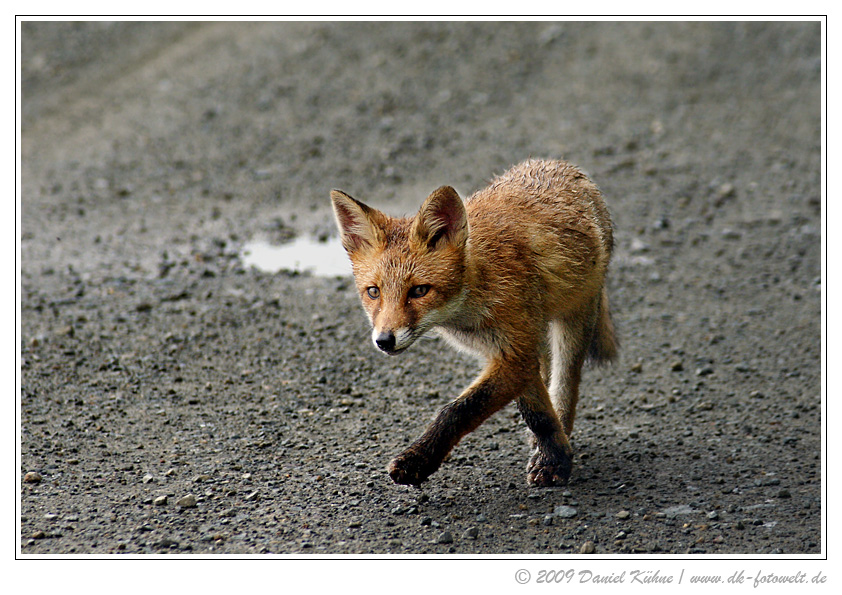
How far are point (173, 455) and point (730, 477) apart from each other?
11.5 feet

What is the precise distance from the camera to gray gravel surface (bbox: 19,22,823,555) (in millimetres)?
4969

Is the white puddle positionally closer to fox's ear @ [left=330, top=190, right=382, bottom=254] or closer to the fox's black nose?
fox's ear @ [left=330, top=190, right=382, bottom=254]

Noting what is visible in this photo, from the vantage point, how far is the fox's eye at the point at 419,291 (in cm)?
454

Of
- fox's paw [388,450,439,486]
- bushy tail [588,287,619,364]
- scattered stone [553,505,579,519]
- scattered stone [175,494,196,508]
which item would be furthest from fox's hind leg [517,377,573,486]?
scattered stone [175,494,196,508]

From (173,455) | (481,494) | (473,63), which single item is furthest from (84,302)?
(473,63)

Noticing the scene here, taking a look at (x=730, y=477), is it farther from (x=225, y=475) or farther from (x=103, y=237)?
(x=103, y=237)

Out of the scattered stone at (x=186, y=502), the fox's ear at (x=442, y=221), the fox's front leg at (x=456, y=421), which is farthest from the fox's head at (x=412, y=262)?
the scattered stone at (x=186, y=502)

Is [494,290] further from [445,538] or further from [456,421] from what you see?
[445,538]

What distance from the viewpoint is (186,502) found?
16.2ft

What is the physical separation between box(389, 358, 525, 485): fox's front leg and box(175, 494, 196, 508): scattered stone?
1.19m

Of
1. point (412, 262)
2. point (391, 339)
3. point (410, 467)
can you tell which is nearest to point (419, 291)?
point (412, 262)

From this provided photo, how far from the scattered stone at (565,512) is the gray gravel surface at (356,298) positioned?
0.17ft

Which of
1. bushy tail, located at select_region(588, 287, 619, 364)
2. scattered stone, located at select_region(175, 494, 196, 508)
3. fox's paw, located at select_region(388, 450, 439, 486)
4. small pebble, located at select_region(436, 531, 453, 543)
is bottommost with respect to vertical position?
small pebble, located at select_region(436, 531, 453, 543)

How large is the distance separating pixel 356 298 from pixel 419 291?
11.7 ft
